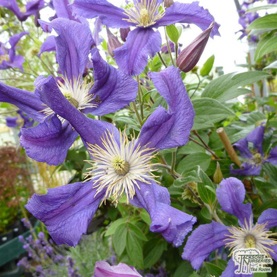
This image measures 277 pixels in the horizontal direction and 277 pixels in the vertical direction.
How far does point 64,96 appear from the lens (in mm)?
341

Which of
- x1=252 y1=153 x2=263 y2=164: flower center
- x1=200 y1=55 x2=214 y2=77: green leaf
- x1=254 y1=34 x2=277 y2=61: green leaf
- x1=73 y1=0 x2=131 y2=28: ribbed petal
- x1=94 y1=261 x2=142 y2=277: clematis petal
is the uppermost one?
x1=73 y1=0 x2=131 y2=28: ribbed petal

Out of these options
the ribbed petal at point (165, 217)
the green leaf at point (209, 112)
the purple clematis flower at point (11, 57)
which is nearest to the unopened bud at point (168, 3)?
the green leaf at point (209, 112)

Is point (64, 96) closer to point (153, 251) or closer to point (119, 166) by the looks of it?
point (119, 166)

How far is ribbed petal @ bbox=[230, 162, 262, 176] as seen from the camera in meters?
0.57

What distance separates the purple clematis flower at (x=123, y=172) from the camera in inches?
12.7

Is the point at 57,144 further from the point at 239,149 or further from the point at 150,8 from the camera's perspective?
the point at 239,149

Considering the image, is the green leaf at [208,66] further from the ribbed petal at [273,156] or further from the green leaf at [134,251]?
the green leaf at [134,251]

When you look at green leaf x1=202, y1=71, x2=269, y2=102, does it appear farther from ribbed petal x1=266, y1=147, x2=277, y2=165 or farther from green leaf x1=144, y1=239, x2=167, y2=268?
green leaf x1=144, y1=239, x2=167, y2=268

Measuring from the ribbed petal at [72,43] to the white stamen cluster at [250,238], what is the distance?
271 mm

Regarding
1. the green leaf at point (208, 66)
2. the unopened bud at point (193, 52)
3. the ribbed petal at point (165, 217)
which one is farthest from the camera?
the green leaf at point (208, 66)

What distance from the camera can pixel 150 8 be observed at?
0.43 meters

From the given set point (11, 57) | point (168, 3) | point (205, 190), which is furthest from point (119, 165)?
point (11, 57)

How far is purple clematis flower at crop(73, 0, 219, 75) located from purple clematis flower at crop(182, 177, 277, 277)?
0.55 feet

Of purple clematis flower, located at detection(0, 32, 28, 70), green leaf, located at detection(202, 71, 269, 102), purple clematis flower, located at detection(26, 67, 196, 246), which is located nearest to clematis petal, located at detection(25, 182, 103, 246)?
purple clematis flower, located at detection(26, 67, 196, 246)
